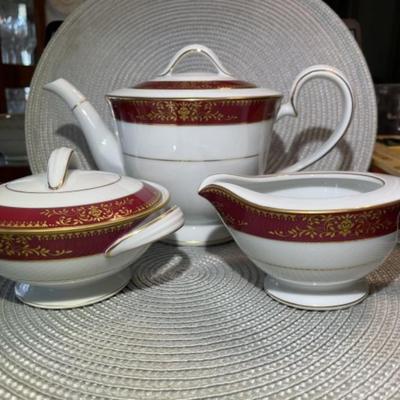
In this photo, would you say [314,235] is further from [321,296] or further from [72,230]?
[72,230]

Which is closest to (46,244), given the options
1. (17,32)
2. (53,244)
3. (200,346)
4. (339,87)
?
(53,244)

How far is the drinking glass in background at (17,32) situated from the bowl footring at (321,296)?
0.82m

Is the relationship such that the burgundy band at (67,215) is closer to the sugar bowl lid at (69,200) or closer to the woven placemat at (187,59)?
the sugar bowl lid at (69,200)

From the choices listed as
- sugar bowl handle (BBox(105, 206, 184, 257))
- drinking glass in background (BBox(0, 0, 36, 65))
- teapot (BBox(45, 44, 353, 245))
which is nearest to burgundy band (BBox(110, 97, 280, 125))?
teapot (BBox(45, 44, 353, 245))

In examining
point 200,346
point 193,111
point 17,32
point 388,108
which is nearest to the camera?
point 200,346

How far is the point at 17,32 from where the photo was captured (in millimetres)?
1003

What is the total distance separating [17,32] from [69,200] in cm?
79

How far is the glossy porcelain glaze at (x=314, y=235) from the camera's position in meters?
0.33

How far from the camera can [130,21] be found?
25.3 inches

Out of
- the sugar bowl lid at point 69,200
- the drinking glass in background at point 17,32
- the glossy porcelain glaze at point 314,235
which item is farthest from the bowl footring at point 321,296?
the drinking glass in background at point 17,32

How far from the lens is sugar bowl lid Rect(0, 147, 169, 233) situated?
1.09ft

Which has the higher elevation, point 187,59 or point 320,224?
point 187,59

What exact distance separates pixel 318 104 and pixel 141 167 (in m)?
0.27

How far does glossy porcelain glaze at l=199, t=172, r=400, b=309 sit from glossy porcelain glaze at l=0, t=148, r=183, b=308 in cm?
5
